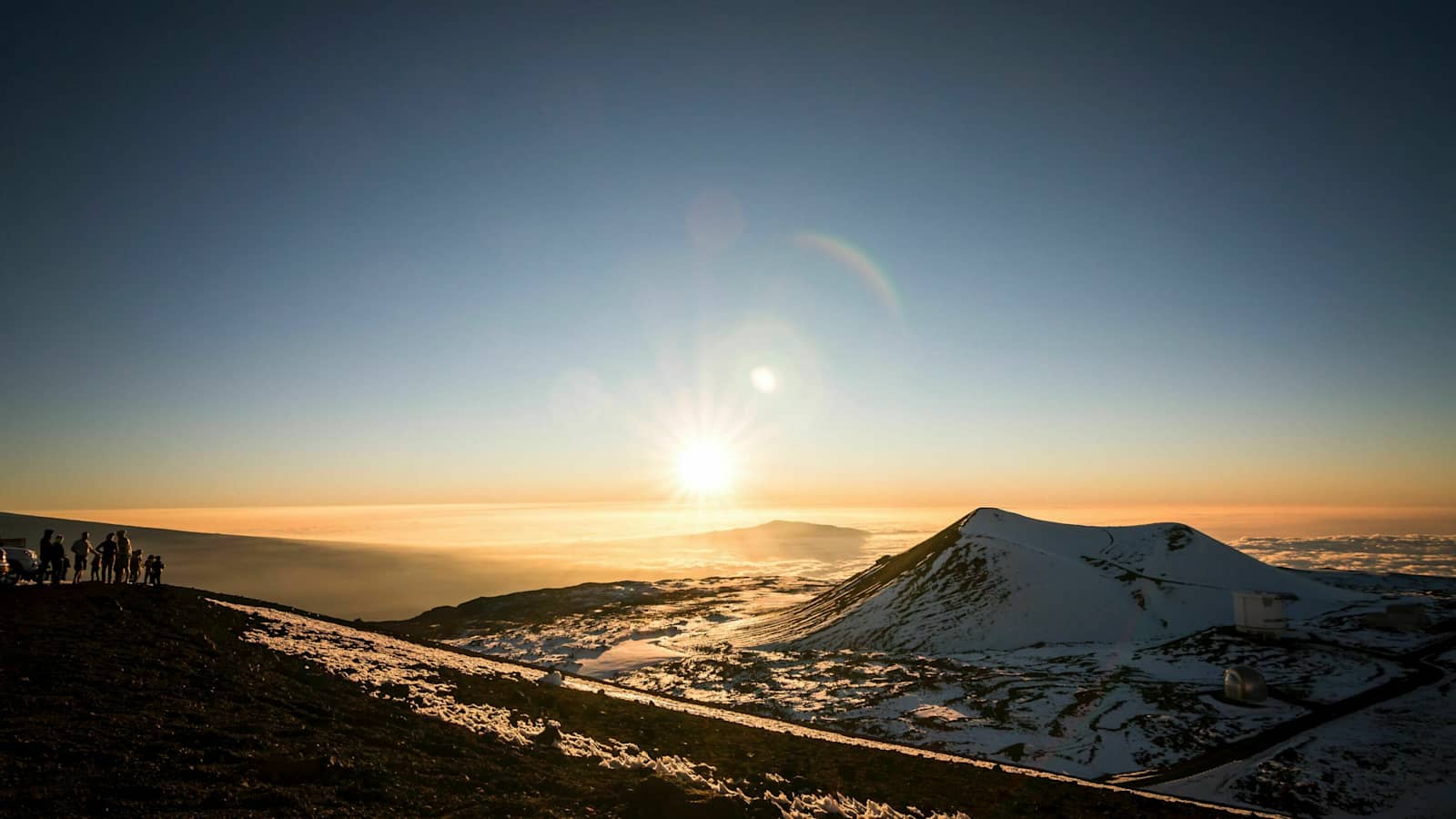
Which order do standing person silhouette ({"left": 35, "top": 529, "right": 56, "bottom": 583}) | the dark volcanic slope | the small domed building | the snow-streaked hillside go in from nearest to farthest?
the dark volcanic slope → standing person silhouette ({"left": 35, "top": 529, "right": 56, "bottom": 583}) → the small domed building → the snow-streaked hillside

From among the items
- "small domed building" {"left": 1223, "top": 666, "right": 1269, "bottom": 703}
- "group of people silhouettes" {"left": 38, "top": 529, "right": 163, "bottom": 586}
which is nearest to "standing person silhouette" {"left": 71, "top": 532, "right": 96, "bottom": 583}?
"group of people silhouettes" {"left": 38, "top": 529, "right": 163, "bottom": 586}

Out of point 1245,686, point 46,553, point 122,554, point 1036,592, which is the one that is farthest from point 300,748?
point 1036,592

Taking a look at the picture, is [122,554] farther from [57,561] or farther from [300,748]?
[300,748]

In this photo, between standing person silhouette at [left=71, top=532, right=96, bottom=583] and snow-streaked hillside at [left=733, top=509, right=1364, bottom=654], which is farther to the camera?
snow-streaked hillside at [left=733, top=509, right=1364, bottom=654]

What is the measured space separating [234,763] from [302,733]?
3581 mm

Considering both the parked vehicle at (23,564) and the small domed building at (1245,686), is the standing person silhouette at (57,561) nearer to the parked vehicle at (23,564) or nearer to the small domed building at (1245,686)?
the parked vehicle at (23,564)

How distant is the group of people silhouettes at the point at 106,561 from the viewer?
32.8 m

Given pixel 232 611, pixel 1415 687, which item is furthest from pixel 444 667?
pixel 1415 687

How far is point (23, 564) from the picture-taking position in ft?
112

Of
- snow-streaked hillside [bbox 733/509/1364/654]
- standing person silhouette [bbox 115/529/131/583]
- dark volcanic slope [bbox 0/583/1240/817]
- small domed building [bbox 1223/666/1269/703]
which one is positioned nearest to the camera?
dark volcanic slope [bbox 0/583/1240/817]

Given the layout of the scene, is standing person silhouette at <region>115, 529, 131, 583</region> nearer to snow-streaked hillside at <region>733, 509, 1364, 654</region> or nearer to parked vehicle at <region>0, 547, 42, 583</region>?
parked vehicle at <region>0, 547, 42, 583</region>

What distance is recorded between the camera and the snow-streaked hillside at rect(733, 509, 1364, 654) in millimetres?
85500

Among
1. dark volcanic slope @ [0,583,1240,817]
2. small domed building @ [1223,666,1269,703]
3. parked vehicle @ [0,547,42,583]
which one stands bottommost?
small domed building @ [1223,666,1269,703]

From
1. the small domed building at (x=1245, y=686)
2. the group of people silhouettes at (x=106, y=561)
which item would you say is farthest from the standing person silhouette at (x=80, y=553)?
the small domed building at (x=1245, y=686)
